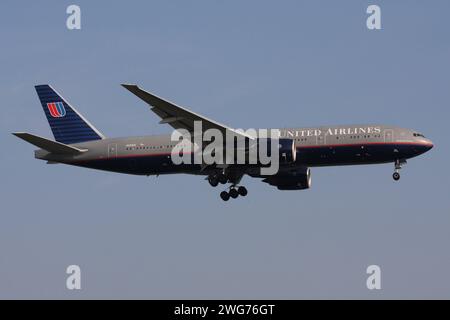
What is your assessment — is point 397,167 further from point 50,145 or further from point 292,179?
point 50,145

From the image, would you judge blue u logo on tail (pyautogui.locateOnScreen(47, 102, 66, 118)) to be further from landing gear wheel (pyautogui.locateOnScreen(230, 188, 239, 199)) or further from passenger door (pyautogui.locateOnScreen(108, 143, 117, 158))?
landing gear wheel (pyautogui.locateOnScreen(230, 188, 239, 199))

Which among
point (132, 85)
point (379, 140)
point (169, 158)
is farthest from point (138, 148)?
point (379, 140)

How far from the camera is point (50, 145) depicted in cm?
6462

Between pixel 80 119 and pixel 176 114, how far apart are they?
503 inches

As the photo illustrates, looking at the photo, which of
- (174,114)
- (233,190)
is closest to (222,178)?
(233,190)

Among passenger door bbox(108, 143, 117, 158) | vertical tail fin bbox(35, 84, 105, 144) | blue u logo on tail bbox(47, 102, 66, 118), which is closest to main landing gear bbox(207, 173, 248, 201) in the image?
passenger door bbox(108, 143, 117, 158)

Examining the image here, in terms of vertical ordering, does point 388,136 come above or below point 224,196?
above

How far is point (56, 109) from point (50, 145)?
6352 mm

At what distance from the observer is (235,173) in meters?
63.9

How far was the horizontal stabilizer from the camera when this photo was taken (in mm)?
62281

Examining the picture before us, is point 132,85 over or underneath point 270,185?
over

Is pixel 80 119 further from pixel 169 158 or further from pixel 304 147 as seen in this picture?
pixel 304 147

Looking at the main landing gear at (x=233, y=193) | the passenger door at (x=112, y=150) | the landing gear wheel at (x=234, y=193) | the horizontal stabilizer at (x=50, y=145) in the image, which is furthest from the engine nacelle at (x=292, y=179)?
the horizontal stabilizer at (x=50, y=145)

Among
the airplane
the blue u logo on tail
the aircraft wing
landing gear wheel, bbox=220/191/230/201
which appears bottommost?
landing gear wheel, bbox=220/191/230/201
